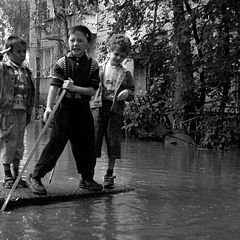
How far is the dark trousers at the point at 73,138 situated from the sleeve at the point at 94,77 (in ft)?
0.71

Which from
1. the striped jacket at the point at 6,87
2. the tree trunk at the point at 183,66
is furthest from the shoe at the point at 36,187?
the tree trunk at the point at 183,66

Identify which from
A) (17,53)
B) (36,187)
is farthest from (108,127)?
(17,53)

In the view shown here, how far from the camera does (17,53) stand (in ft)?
19.4

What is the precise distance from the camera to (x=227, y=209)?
5551mm

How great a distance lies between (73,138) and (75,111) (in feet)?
0.95

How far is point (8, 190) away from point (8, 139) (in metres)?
0.53

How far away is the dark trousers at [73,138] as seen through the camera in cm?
578

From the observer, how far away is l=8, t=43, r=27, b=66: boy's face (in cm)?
593

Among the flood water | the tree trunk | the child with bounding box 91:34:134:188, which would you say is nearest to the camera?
the flood water

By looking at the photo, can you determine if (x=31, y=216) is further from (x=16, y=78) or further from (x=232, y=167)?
(x=232, y=167)

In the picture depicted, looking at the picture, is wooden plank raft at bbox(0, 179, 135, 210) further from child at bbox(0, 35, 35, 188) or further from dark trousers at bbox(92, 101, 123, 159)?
dark trousers at bbox(92, 101, 123, 159)

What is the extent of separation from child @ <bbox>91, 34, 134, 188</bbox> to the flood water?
592 mm

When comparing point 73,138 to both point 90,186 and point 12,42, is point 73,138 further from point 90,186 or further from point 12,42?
point 12,42

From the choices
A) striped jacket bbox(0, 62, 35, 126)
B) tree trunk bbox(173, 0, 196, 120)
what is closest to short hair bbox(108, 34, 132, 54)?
striped jacket bbox(0, 62, 35, 126)
